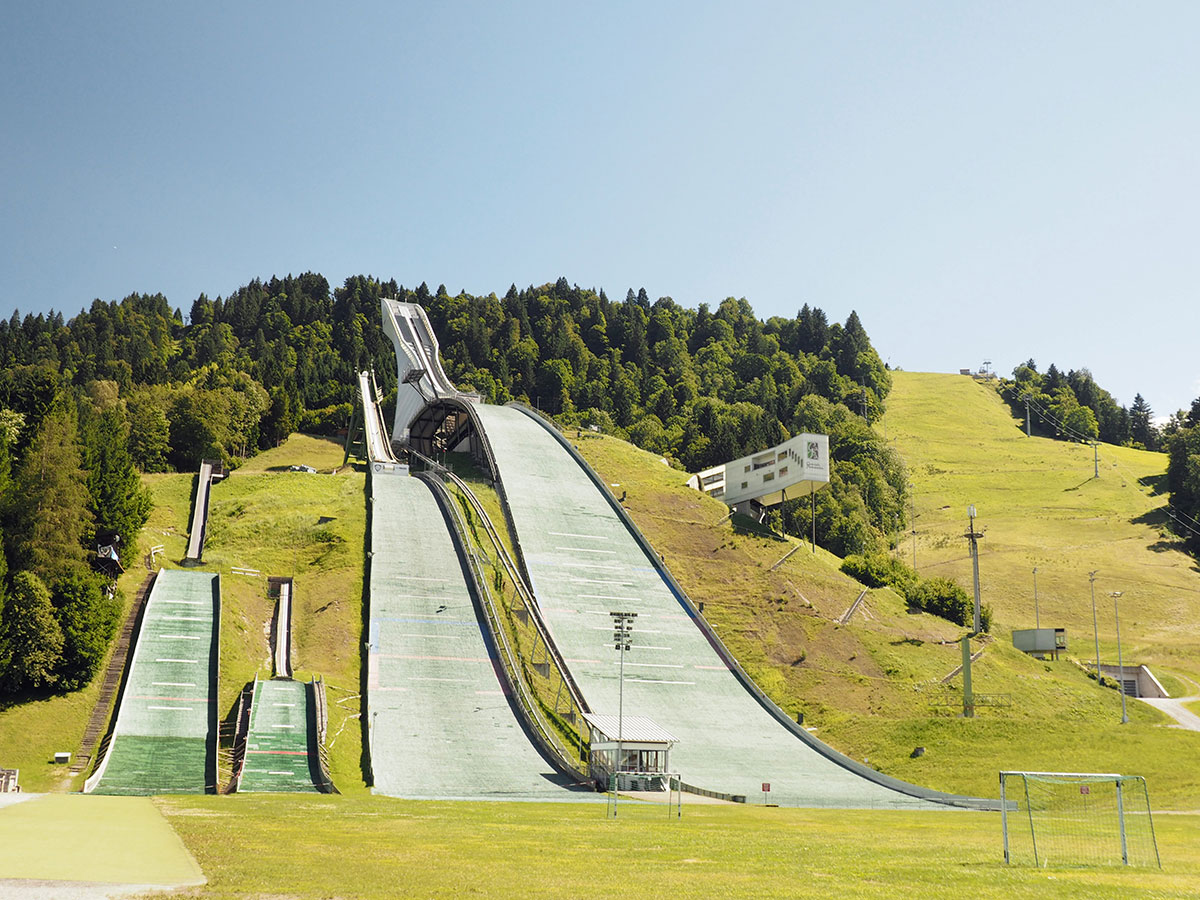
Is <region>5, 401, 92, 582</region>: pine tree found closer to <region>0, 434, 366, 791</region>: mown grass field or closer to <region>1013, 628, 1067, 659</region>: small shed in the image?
<region>0, 434, 366, 791</region>: mown grass field

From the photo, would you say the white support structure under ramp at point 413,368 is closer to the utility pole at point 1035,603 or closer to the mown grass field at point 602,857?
the utility pole at point 1035,603

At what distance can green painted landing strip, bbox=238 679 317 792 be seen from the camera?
32.2 m

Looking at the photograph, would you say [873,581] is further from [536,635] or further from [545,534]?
[536,635]

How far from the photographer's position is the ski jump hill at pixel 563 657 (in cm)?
3612

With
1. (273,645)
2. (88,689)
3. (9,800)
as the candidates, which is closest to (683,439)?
(273,645)

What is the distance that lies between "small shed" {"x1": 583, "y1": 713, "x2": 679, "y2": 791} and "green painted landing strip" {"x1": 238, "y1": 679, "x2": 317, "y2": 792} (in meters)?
9.56

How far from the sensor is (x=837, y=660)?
5225cm

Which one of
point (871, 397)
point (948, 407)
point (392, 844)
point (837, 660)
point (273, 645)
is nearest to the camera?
point (392, 844)

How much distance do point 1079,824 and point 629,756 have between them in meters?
16.4

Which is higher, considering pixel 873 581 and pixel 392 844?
pixel 873 581

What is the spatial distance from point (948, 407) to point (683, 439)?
60.3 metres

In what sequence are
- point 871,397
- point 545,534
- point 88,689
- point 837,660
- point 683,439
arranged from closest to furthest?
point 88,689, point 837,660, point 545,534, point 683,439, point 871,397

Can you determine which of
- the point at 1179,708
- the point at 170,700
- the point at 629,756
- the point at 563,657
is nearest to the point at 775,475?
the point at 1179,708

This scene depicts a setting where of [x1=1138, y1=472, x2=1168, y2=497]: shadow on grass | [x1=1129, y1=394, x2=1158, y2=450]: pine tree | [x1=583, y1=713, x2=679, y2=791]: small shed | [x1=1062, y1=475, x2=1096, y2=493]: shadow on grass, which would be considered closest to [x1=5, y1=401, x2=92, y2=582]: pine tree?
[x1=583, y1=713, x2=679, y2=791]: small shed
